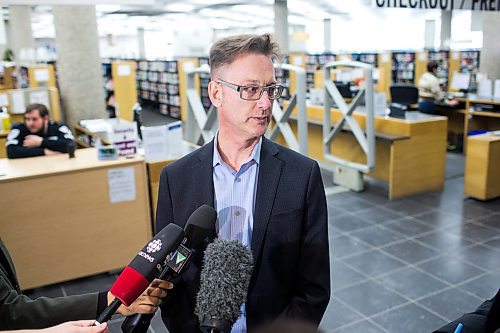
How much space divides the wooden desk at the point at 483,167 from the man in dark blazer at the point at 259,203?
4404mm

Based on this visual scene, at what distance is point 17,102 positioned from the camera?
6461 mm

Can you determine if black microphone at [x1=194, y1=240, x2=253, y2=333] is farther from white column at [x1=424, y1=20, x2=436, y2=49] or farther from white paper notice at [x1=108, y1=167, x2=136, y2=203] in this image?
white column at [x1=424, y1=20, x2=436, y2=49]

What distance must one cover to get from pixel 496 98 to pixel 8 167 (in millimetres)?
7112

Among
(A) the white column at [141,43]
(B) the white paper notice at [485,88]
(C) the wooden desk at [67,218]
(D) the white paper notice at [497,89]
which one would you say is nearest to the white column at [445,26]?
(B) the white paper notice at [485,88]

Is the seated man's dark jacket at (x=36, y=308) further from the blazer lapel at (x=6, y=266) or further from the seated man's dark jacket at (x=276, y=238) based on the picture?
the seated man's dark jacket at (x=276, y=238)

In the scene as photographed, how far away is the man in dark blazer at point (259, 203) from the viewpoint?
1.32 m

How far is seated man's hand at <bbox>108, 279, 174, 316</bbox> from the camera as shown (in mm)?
1050

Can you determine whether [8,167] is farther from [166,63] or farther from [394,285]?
[166,63]

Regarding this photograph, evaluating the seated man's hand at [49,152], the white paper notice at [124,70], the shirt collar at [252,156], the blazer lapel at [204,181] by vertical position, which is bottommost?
the seated man's hand at [49,152]

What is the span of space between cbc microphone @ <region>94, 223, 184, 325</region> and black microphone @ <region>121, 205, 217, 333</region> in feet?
0.09

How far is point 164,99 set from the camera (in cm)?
1398

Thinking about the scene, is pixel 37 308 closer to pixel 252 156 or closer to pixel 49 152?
pixel 252 156

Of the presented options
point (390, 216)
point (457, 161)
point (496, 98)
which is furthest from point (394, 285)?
point (496, 98)

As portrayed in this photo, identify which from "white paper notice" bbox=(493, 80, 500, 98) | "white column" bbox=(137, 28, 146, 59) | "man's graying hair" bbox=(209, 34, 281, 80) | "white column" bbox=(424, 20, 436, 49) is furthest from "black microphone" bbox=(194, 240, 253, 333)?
"white column" bbox=(137, 28, 146, 59)
